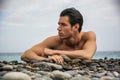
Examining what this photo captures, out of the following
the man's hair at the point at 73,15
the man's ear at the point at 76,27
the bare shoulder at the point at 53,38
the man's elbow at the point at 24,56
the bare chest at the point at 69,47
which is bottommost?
the man's elbow at the point at 24,56

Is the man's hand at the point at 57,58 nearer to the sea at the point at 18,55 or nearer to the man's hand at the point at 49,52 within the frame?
the man's hand at the point at 49,52

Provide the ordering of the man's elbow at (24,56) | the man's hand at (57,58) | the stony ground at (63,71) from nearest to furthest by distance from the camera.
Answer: the stony ground at (63,71) < the man's hand at (57,58) < the man's elbow at (24,56)

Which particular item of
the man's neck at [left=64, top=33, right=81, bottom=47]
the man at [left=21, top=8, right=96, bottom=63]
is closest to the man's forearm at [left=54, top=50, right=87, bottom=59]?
the man at [left=21, top=8, right=96, bottom=63]

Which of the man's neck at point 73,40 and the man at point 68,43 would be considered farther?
the man's neck at point 73,40

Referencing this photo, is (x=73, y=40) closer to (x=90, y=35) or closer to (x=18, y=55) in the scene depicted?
(x=90, y=35)

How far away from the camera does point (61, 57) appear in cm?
137

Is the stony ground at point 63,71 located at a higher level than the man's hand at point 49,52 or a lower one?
lower

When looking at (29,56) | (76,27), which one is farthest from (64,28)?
(29,56)

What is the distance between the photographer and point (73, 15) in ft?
4.75

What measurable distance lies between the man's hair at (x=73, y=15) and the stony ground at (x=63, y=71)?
173 millimetres

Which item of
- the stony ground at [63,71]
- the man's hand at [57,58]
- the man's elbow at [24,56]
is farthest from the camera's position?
the man's elbow at [24,56]

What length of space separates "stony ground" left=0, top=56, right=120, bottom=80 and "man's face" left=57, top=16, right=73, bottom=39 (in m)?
0.13

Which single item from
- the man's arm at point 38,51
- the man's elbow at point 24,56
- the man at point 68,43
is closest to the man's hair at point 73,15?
the man at point 68,43

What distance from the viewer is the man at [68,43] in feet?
4.60
